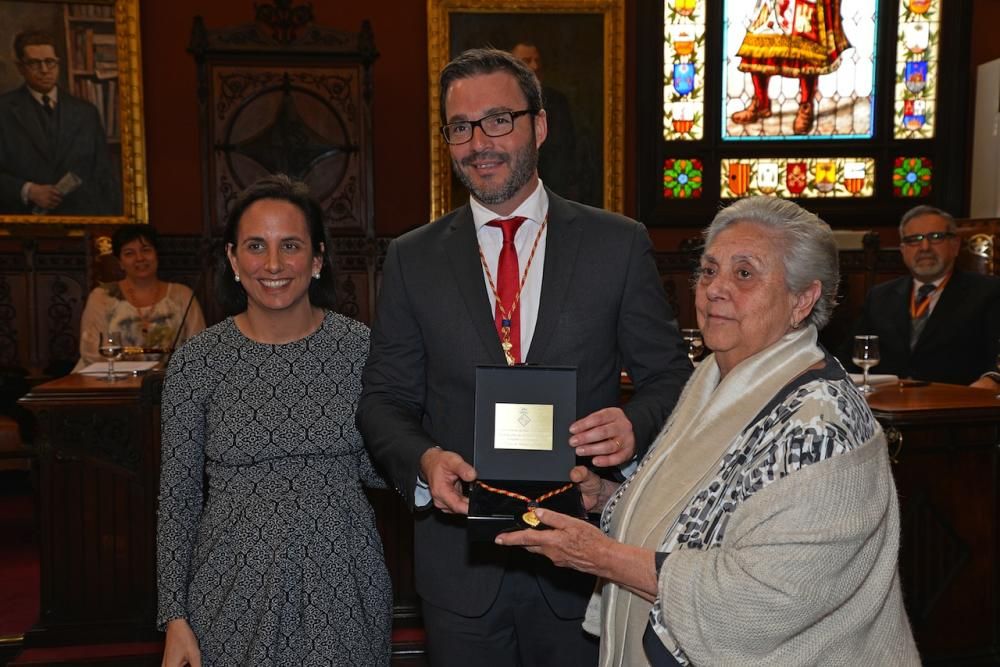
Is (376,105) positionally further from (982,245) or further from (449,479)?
(449,479)

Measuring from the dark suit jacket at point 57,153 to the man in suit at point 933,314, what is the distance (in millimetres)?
5907

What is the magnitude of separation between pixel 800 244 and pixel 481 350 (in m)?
0.72

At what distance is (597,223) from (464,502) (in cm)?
75

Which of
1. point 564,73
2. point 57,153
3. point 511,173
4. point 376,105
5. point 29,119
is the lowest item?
point 511,173

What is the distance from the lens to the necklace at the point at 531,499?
Answer: 1.66 meters

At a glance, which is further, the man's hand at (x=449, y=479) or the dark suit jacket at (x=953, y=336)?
the dark suit jacket at (x=953, y=336)

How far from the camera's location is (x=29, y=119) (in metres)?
7.30

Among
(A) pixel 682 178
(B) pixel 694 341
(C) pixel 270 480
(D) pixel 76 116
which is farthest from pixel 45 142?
(C) pixel 270 480

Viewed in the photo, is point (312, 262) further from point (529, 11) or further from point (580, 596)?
point (529, 11)

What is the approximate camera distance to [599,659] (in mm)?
1908

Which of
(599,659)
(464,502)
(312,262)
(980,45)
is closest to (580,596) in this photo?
(599,659)

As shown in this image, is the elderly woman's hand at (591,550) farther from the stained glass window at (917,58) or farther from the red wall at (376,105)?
the stained glass window at (917,58)

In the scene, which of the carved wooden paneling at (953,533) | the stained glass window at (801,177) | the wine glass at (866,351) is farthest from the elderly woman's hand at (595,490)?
the stained glass window at (801,177)

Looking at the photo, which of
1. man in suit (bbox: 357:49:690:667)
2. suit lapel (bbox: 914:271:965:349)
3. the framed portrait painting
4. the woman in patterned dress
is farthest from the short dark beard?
the framed portrait painting
